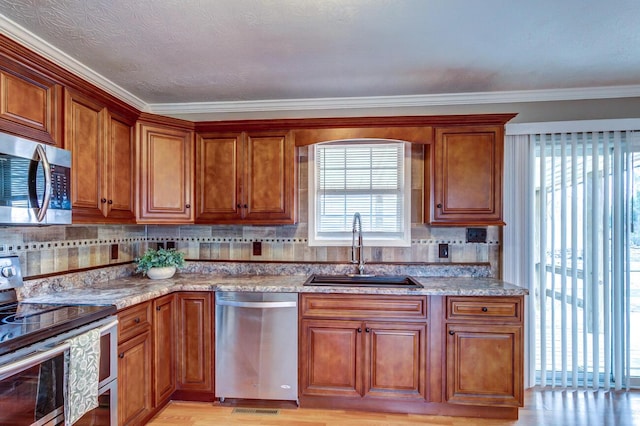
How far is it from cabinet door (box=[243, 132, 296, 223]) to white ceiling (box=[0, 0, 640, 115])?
1.48 ft

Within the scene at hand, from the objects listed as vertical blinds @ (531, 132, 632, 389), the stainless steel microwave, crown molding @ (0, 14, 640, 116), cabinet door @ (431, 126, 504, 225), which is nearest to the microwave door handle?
the stainless steel microwave

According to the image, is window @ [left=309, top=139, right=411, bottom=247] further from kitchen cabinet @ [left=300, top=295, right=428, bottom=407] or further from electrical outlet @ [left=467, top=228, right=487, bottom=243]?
kitchen cabinet @ [left=300, top=295, right=428, bottom=407]

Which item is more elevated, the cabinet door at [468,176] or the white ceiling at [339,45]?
the white ceiling at [339,45]

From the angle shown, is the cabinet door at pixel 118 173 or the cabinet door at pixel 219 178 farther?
the cabinet door at pixel 219 178

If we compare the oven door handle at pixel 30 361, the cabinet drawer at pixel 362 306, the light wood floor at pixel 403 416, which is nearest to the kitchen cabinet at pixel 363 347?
the cabinet drawer at pixel 362 306

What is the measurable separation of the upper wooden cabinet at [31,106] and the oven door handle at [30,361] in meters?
1.06

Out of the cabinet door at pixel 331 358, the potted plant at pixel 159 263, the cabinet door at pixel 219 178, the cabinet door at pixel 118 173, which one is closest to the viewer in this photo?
the cabinet door at pixel 118 173

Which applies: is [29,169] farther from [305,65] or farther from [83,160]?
[305,65]

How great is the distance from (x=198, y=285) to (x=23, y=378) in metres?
1.17

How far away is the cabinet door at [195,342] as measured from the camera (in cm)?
253

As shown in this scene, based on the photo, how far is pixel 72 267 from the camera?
241 centimetres

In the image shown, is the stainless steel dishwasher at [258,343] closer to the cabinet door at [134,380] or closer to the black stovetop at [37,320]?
the cabinet door at [134,380]

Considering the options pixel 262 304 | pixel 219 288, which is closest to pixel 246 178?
pixel 219 288

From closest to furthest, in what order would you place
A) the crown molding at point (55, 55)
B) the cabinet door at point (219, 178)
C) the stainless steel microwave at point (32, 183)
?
the stainless steel microwave at point (32, 183), the crown molding at point (55, 55), the cabinet door at point (219, 178)
